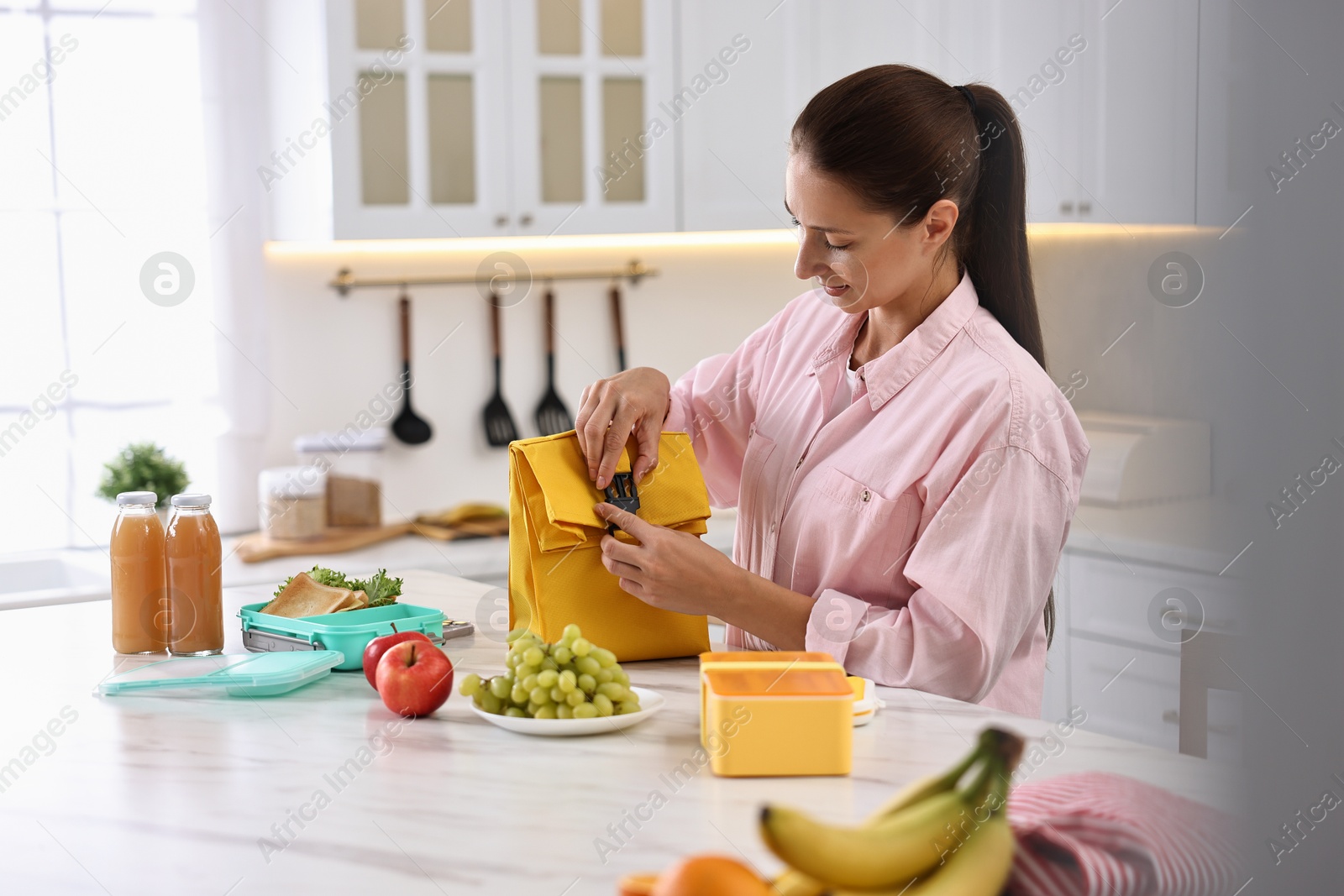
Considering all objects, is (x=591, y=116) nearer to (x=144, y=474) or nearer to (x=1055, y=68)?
(x=1055, y=68)

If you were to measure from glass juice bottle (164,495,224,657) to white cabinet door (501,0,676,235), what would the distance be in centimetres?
174

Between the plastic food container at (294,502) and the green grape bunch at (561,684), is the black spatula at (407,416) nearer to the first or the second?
the plastic food container at (294,502)

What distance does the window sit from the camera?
9.23 feet

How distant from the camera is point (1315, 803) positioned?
42cm

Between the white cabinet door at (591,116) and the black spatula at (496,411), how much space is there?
1.15 ft

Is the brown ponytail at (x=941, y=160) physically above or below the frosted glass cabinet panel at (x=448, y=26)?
below

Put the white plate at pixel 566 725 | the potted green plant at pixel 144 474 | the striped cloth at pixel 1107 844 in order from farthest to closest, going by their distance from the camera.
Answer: the potted green plant at pixel 144 474 → the white plate at pixel 566 725 → the striped cloth at pixel 1107 844

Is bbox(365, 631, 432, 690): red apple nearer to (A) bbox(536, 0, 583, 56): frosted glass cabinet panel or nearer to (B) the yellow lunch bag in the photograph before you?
(B) the yellow lunch bag

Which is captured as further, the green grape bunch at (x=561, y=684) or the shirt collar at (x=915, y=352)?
the shirt collar at (x=915, y=352)

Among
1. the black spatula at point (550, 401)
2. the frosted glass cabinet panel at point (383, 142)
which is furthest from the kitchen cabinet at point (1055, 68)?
the frosted glass cabinet panel at point (383, 142)

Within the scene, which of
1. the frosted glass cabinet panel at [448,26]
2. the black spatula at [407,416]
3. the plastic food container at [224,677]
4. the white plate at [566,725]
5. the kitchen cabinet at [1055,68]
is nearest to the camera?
the white plate at [566,725]

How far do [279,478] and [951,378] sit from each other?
197 centimetres

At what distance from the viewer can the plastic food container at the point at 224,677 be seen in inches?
49.3

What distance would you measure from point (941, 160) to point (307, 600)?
0.91m
